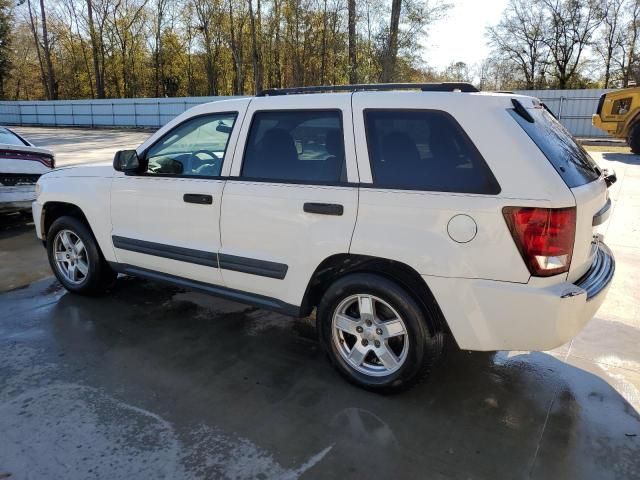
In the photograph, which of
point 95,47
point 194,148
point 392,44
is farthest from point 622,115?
point 95,47

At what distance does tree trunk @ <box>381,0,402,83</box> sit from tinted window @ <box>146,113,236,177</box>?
24846mm

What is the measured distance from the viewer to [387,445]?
2811 mm

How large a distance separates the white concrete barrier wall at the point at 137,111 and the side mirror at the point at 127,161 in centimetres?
2476

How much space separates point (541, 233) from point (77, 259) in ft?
13.6

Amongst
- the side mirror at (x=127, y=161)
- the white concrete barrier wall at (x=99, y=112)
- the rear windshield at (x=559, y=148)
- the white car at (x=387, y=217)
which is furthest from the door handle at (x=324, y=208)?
the white concrete barrier wall at (x=99, y=112)

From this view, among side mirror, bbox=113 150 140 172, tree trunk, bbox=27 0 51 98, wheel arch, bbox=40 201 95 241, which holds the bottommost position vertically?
wheel arch, bbox=40 201 95 241

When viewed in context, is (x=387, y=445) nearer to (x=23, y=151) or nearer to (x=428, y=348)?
(x=428, y=348)

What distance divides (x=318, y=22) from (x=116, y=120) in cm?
1589

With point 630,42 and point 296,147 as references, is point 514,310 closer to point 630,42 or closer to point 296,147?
point 296,147

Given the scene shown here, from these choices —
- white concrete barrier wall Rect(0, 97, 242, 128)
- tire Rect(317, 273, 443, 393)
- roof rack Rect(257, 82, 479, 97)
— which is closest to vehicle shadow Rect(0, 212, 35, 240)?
roof rack Rect(257, 82, 479, 97)

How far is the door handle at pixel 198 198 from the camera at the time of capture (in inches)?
150

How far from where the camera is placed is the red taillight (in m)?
2.70

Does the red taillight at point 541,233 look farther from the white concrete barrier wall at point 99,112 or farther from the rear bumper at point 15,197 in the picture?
the white concrete barrier wall at point 99,112

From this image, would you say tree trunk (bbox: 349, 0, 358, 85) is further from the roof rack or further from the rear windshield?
the rear windshield
